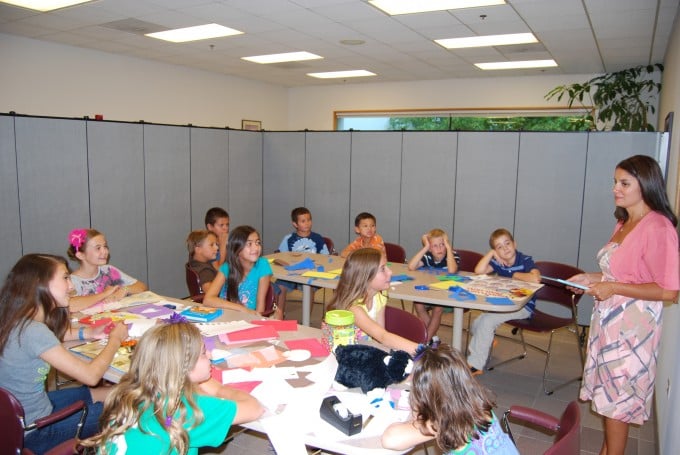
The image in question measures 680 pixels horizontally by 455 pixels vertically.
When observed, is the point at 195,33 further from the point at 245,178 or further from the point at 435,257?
the point at 435,257

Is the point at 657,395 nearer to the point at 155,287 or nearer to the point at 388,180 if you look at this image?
the point at 388,180

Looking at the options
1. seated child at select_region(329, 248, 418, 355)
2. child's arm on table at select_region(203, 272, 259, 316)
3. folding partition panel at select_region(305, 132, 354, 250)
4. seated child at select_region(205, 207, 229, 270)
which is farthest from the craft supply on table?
folding partition panel at select_region(305, 132, 354, 250)

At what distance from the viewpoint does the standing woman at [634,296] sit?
2488mm

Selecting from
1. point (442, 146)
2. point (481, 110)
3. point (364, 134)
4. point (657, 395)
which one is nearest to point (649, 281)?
point (657, 395)

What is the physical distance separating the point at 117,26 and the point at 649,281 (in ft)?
20.0

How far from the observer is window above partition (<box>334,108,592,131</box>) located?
902cm

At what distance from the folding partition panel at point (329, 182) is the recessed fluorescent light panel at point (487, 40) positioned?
5.84 feet

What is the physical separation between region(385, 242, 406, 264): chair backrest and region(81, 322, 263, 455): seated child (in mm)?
3758

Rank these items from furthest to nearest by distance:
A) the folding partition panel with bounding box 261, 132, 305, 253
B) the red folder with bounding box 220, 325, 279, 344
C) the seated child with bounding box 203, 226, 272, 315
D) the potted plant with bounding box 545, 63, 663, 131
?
the folding partition panel with bounding box 261, 132, 305, 253 → the potted plant with bounding box 545, 63, 663, 131 → the seated child with bounding box 203, 226, 272, 315 → the red folder with bounding box 220, 325, 279, 344

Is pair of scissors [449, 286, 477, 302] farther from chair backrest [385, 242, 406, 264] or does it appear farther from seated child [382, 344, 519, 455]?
seated child [382, 344, 519, 455]

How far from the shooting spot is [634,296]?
2.52 m

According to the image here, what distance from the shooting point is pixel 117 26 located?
19.7 feet

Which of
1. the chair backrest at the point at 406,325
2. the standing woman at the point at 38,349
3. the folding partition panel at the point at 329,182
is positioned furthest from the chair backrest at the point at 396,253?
the standing woman at the point at 38,349

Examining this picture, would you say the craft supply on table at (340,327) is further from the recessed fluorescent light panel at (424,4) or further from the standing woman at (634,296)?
the recessed fluorescent light panel at (424,4)
